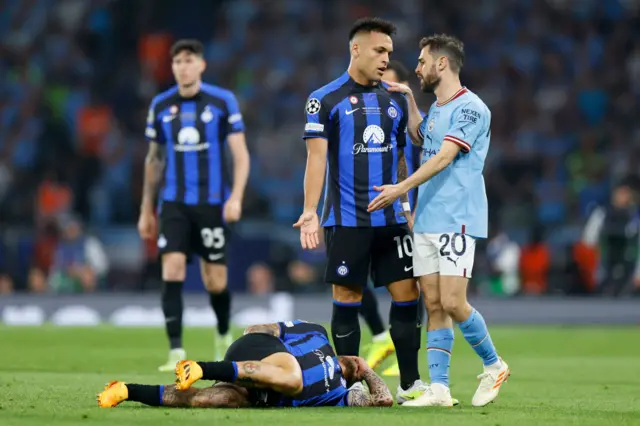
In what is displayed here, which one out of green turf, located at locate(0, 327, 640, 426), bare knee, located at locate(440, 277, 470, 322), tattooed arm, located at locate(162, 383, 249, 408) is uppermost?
bare knee, located at locate(440, 277, 470, 322)

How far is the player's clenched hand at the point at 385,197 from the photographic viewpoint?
703cm

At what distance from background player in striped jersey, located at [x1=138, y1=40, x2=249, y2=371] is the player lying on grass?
3567 mm

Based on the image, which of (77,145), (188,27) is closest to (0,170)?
(77,145)

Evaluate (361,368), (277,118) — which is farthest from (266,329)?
(277,118)

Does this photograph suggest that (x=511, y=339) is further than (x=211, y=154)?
Yes

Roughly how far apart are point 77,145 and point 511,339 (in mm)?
8441

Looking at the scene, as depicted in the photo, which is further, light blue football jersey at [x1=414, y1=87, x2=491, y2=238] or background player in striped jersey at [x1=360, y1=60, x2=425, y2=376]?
background player in striped jersey at [x1=360, y1=60, x2=425, y2=376]

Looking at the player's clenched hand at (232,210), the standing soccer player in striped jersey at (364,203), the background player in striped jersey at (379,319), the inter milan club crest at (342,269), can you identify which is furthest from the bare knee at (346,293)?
the player's clenched hand at (232,210)

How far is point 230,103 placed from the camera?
10570 millimetres

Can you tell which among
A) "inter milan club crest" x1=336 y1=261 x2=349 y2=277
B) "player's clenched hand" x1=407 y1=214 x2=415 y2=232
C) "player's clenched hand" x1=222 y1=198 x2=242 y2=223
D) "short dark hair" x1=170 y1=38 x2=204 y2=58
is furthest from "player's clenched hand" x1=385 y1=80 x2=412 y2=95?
"short dark hair" x1=170 y1=38 x2=204 y2=58

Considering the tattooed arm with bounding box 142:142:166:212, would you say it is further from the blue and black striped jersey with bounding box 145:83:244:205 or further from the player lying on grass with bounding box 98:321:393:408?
the player lying on grass with bounding box 98:321:393:408

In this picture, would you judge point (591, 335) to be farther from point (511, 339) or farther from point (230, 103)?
point (230, 103)

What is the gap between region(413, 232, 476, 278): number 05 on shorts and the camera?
7.07 m

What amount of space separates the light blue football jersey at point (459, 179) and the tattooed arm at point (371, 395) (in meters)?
0.93
